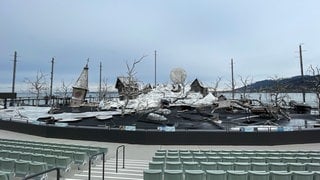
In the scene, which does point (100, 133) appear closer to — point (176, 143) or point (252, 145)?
point (176, 143)

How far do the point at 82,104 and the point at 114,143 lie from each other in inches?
1258

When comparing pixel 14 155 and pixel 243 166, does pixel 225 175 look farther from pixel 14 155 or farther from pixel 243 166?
pixel 14 155

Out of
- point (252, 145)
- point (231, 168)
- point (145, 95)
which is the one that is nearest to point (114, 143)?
point (252, 145)

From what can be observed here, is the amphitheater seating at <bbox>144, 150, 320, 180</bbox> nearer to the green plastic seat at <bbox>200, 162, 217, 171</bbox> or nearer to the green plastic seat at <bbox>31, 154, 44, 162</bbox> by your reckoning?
the green plastic seat at <bbox>200, 162, 217, 171</bbox>

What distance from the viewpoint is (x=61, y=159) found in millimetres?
10984

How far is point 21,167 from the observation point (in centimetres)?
1011

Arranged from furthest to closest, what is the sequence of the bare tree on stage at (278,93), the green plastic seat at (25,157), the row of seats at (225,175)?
the bare tree on stage at (278,93) → the green plastic seat at (25,157) → the row of seats at (225,175)

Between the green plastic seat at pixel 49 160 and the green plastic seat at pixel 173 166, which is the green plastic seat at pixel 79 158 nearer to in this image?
the green plastic seat at pixel 49 160

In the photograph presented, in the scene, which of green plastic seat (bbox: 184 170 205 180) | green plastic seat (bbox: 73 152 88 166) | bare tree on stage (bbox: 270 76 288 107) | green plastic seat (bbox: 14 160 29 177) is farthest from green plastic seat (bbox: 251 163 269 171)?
bare tree on stage (bbox: 270 76 288 107)

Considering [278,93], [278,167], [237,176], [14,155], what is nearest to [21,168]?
[14,155]

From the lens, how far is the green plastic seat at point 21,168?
393 inches

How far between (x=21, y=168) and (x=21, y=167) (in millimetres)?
32

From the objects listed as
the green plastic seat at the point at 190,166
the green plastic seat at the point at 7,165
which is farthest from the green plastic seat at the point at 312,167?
the green plastic seat at the point at 7,165

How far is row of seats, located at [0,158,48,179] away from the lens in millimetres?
9891
